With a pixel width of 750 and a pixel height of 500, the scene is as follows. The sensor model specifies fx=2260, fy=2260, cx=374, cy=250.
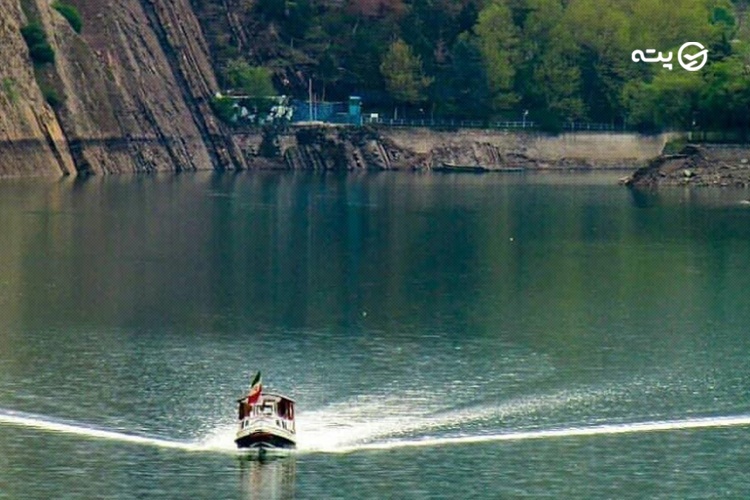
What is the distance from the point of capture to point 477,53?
608 ft

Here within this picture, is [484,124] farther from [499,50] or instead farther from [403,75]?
[403,75]

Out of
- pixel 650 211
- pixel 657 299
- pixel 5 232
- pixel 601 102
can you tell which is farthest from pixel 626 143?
pixel 657 299

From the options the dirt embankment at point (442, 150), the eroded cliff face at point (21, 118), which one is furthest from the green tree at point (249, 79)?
the eroded cliff face at point (21, 118)

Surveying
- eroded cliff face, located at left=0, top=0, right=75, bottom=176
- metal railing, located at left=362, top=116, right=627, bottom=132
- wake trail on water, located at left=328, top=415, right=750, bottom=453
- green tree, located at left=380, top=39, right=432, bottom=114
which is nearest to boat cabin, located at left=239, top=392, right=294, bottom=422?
wake trail on water, located at left=328, top=415, right=750, bottom=453

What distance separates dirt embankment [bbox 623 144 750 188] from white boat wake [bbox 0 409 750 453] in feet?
317

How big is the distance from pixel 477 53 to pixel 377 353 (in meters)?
125

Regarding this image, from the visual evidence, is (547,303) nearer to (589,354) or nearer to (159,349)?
(589,354)

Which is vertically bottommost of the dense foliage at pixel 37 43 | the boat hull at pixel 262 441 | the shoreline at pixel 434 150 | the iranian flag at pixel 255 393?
the shoreline at pixel 434 150

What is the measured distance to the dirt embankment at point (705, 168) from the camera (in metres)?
148

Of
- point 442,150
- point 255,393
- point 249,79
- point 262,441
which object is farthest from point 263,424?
point 442,150

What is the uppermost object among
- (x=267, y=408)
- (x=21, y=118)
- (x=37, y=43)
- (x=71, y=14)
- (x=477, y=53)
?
(x=71, y=14)

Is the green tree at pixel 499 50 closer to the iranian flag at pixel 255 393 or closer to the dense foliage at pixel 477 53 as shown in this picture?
the dense foliage at pixel 477 53

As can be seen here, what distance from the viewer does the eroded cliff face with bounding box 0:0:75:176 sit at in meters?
141

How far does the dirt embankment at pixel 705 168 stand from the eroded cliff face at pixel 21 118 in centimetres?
3915
